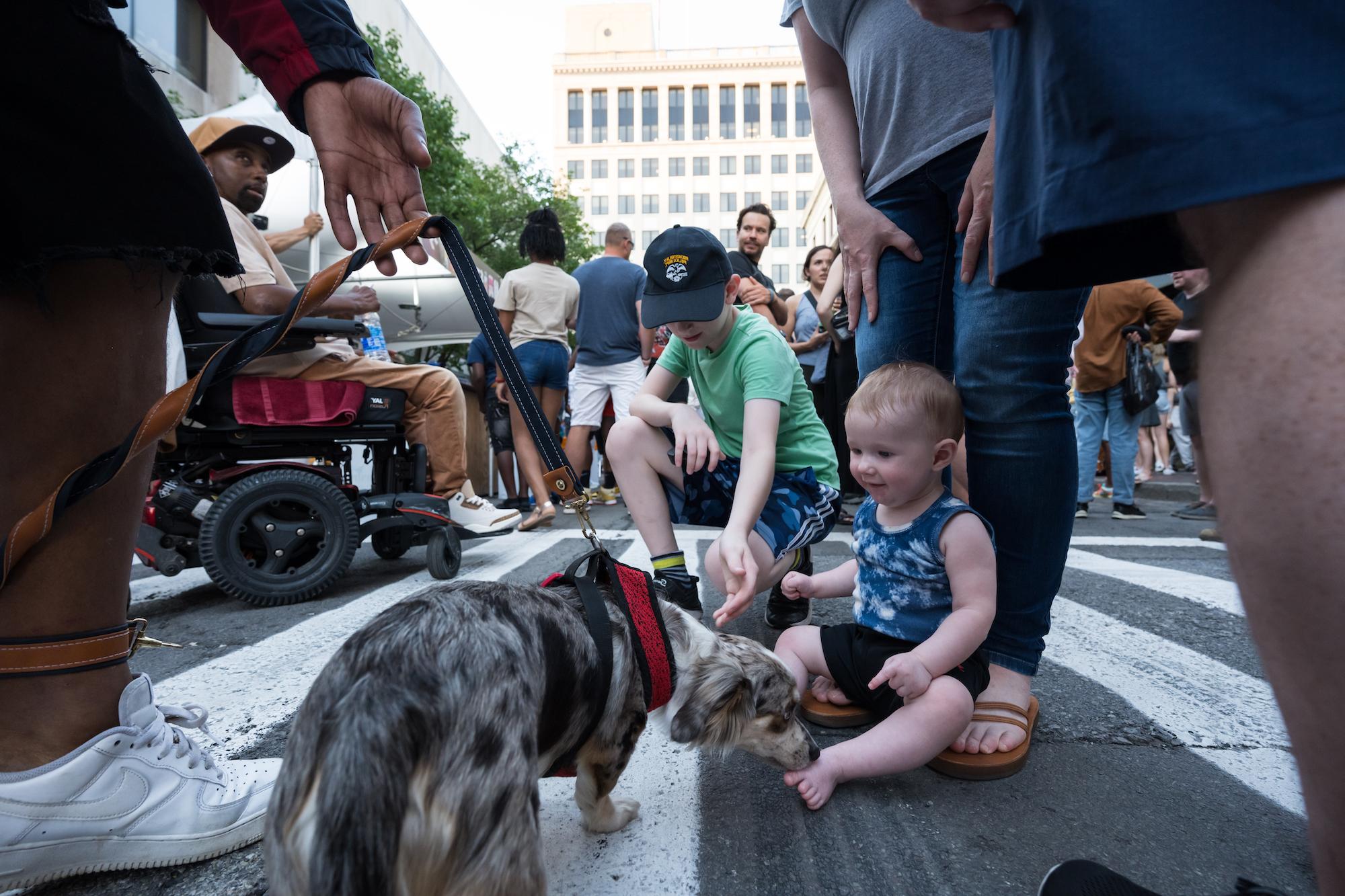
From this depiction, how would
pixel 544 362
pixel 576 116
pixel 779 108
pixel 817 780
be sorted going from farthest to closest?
pixel 576 116 < pixel 779 108 < pixel 544 362 < pixel 817 780

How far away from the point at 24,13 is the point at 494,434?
714 centimetres

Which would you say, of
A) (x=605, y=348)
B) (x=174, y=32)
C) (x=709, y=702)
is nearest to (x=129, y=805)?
(x=709, y=702)

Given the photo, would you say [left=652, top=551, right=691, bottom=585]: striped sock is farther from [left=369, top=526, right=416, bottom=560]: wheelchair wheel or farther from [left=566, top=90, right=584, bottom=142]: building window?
[left=566, top=90, right=584, bottom=142]: building window

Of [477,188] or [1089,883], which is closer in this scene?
[1089,883]

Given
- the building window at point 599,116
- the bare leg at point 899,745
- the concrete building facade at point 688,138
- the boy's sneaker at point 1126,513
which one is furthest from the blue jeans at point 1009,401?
the building window at point 599,116

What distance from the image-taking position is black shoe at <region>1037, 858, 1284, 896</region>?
113 cm

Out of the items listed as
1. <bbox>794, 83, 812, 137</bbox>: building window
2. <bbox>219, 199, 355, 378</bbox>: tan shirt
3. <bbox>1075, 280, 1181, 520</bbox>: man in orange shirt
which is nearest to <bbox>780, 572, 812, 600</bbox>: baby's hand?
<bbox>219, 199, 355, 378</bbox>: tan shirt

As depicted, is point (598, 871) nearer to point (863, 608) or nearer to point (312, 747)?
point (312, 747)

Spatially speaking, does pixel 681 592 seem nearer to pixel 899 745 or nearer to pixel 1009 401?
pixel 899 745

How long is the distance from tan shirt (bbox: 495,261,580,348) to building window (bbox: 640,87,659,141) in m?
82.2

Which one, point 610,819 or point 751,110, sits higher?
point 751,110

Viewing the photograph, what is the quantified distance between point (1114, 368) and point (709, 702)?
23.1 ft

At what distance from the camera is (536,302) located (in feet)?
22.3

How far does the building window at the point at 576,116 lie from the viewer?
8188cm
